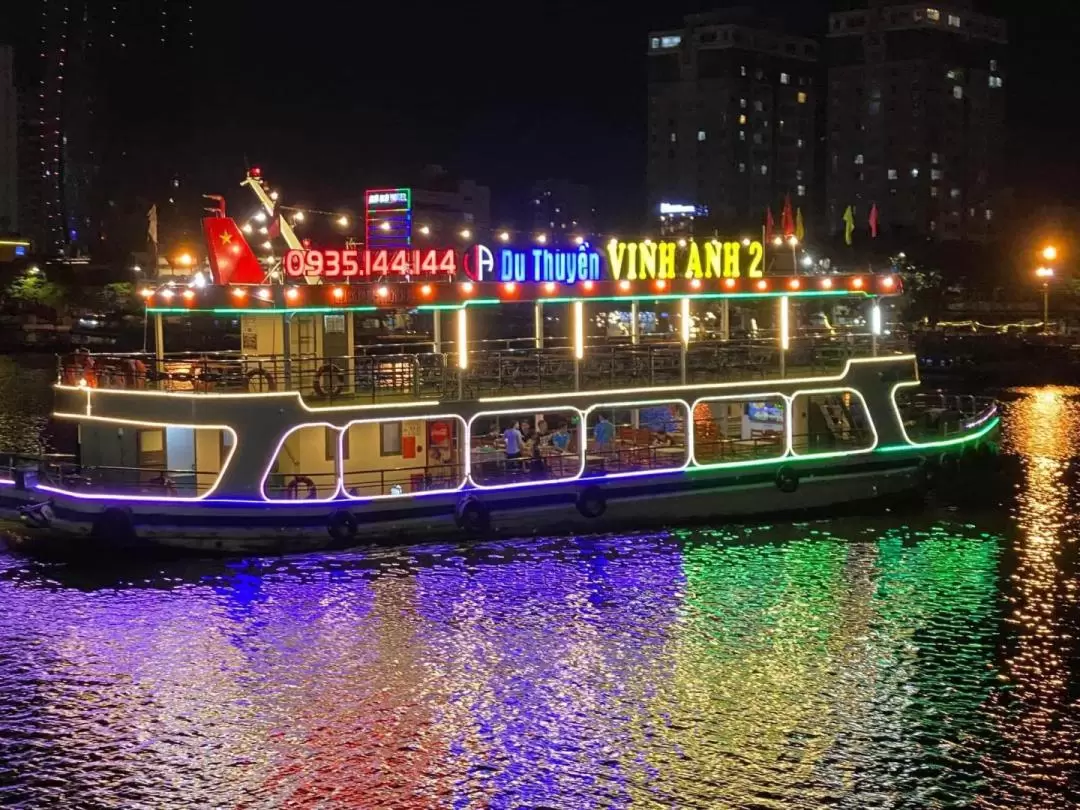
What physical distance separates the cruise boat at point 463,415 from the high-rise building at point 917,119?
5287 inches

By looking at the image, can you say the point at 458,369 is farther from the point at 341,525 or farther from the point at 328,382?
the point at 341,525

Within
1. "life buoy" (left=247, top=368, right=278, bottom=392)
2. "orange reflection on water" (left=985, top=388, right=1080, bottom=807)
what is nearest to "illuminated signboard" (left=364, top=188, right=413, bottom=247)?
"life buoy" (left=247, top=368, right=278, bottom=392)

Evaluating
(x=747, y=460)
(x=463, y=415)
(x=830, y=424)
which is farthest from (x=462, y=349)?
(x=830, y=424)

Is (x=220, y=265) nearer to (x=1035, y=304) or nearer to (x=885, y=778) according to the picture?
(x=885, y=778)

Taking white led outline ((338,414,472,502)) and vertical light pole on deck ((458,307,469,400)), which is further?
vertical light pole on deck ((458,307,469,400))

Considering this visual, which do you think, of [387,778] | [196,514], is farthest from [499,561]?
[387,778]

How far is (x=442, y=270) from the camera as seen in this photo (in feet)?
97.5

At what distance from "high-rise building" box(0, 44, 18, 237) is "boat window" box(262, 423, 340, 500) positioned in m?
173

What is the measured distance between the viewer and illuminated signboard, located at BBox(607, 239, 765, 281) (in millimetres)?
31938

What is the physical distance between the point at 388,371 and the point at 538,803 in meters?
13.7

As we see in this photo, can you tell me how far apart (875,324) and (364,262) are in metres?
13.4

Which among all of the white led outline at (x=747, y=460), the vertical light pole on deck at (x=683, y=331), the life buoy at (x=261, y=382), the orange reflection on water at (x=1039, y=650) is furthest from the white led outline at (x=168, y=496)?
the orange reflection on water at (x=1039, y=650)

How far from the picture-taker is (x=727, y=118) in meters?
177

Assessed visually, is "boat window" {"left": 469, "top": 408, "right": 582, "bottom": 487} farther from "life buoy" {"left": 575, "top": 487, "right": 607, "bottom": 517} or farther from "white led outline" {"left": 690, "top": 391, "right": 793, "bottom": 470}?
"white led outline" {"left": 690, "top": 391, "right": 793, "bottom": 470}
